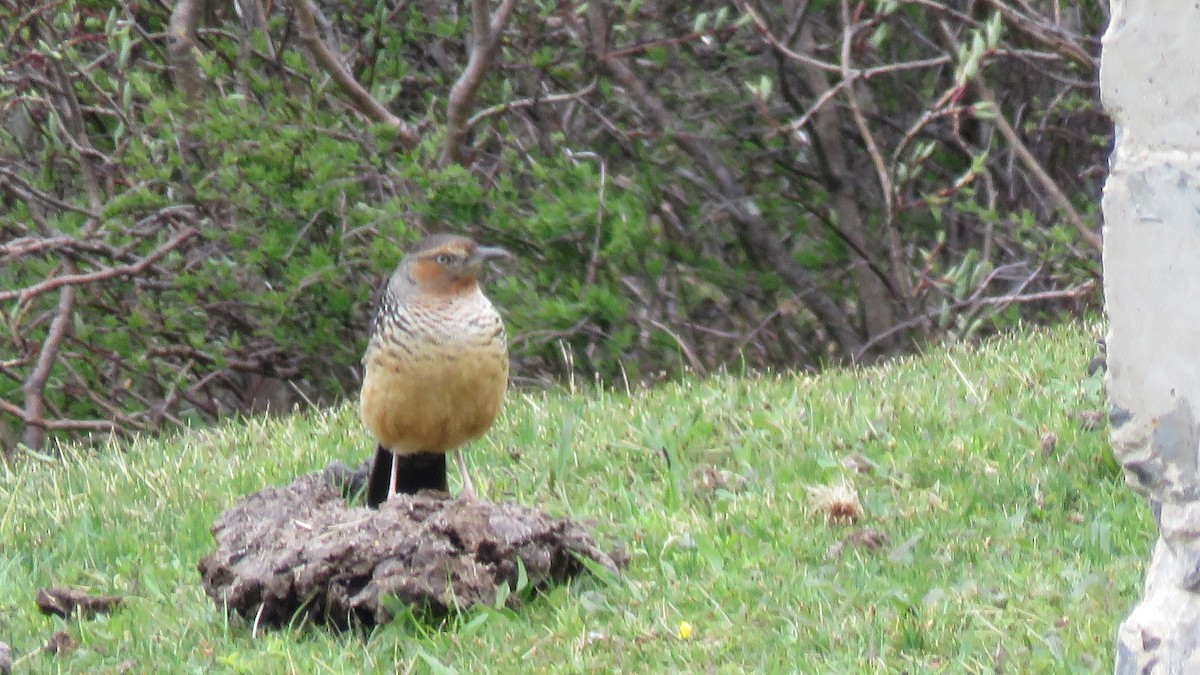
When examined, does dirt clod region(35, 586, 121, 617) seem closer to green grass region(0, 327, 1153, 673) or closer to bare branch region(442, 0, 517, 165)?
green grass region(0, 327, 1153, 673)

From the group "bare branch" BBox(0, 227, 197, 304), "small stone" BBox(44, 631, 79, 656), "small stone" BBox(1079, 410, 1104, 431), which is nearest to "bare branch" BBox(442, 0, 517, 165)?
"bare branch" BBox(0, 227, 197, 304)

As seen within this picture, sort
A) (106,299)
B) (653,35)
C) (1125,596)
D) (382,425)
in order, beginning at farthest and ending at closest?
(653,35), (106,299), (382,425), (1125,596)

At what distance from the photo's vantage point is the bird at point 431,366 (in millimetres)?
5711

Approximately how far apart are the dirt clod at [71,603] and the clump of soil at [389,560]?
0.45 meters

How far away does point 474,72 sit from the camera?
10258 mm

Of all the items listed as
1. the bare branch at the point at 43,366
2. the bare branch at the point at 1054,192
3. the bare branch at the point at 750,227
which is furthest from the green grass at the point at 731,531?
the bare branch at the point at 750,227

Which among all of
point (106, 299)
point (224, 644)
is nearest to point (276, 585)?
point (224, 644)

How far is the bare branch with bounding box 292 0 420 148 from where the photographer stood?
1016 cm

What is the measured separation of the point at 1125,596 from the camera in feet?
15.2

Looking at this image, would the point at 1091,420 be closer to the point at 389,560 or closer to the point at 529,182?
the point at 389,560

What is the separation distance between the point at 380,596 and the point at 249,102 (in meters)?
5.98

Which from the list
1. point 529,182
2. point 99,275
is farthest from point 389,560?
point 529,182

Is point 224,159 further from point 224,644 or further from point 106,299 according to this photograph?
point 224,644

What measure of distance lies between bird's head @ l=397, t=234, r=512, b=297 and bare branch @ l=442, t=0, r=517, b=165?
4176 mm
